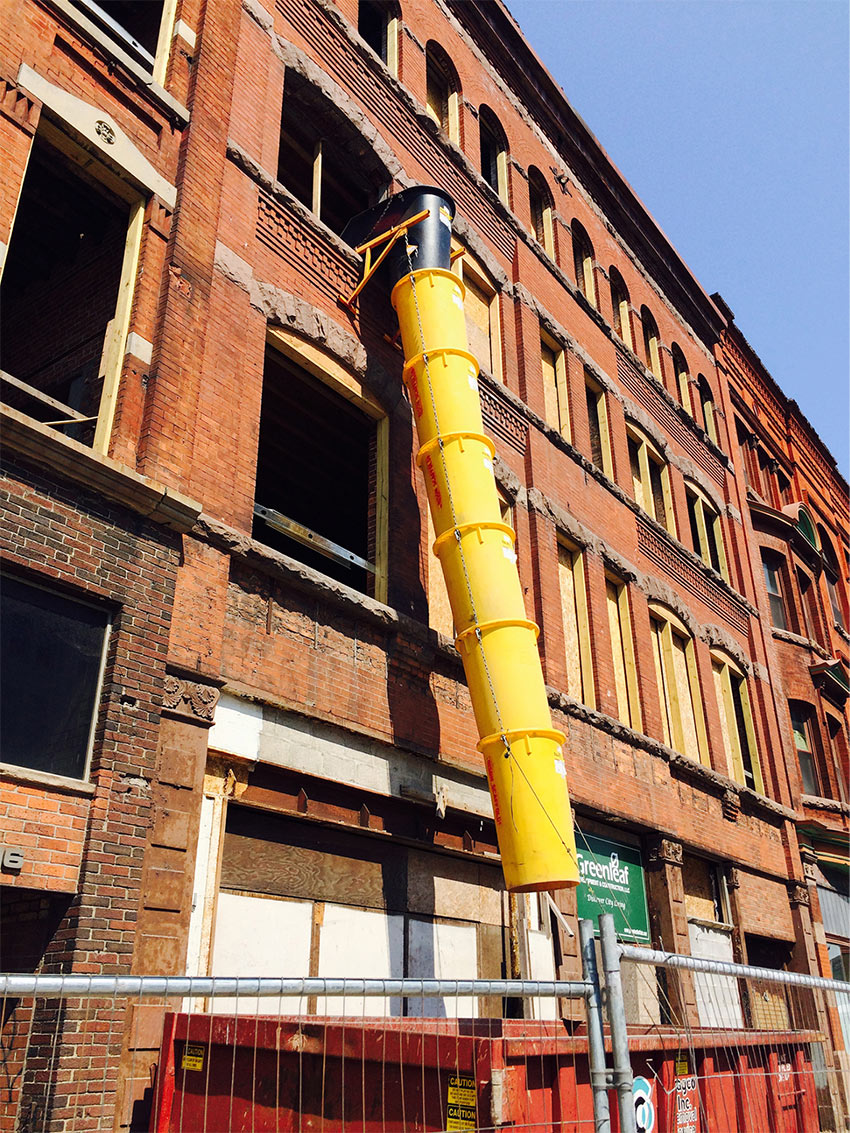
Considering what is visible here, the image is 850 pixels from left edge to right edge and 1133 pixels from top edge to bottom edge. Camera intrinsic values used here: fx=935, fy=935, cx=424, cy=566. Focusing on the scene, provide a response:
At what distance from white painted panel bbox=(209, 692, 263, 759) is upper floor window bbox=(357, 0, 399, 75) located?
10.7 m

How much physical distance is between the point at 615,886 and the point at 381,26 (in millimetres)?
13397

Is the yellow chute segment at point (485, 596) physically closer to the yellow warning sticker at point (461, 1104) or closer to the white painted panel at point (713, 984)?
the yellow warning sticker at point (461, 1104)

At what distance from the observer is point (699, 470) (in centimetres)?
2178

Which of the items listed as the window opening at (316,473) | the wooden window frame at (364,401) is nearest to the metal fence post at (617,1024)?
the window opening at (316,473)

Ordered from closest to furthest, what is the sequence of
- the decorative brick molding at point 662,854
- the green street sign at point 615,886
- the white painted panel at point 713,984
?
the green street sign at point 615,886
the white painted panel at point 713,984
the decorative brick molding at point 662,854

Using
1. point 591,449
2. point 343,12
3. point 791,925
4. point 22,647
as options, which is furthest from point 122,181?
point 791,925

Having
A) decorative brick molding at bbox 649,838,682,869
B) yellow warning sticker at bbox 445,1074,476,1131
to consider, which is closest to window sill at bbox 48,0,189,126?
yellow warning sticker at bbox 445,1074,476,1131

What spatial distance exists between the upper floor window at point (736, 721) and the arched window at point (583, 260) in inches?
311

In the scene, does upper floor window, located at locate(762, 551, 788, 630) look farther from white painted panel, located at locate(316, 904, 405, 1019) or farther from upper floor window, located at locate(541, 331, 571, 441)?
white painted panel, located at locate(316, 904, 405, 1019)

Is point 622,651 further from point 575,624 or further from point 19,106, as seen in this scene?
point 19,106

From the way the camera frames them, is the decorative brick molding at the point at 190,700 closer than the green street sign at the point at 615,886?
Yes

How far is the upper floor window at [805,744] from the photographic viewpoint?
22.9m

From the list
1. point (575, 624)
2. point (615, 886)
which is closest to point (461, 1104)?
point (615, 886)

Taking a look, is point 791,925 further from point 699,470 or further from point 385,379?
point 385,379
